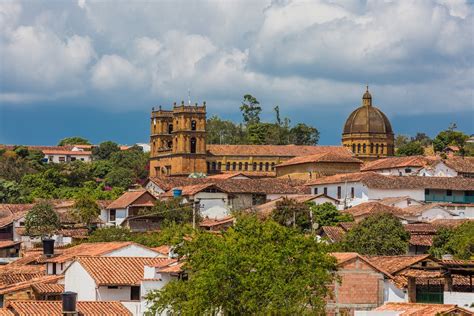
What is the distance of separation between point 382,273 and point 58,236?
38.7 metres

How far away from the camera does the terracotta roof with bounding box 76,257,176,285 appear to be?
41.6 meters

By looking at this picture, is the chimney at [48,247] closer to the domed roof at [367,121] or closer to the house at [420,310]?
the house at [420,310]

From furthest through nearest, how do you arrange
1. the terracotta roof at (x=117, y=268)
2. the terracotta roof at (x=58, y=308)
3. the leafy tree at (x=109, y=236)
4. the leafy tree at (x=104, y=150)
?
the leafy tree at (x=104, y=150), the leafy tree at (x=109, y=236), the terracotta roof at (x=117, y=268), the terracotta roof at (x=58, y=308)

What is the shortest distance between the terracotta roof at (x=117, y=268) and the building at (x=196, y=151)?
7891 centimetres

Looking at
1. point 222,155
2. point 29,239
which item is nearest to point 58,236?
point 29,239

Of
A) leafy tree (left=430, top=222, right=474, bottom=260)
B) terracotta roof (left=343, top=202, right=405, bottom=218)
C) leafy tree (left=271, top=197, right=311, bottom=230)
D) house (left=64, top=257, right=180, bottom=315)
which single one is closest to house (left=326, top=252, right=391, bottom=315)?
house (left=64, top=257, right=180, bottom=315)

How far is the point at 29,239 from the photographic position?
80.8 metres

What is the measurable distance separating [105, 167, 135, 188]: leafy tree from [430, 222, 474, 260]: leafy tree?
230ft

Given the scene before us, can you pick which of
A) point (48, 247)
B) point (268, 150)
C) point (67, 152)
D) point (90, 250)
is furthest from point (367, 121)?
point (90, 250)

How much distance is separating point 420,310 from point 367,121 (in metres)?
99.1

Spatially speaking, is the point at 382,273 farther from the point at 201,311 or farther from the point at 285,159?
the point at 285,159

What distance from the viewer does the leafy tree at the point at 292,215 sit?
233 ft

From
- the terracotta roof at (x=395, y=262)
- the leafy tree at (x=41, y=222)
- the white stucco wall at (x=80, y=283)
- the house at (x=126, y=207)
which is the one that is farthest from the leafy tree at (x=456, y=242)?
the house at (x=126, y=207)

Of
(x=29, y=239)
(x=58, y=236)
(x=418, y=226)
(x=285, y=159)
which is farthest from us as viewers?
(x=285, y=159)
